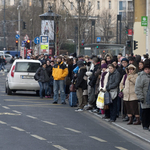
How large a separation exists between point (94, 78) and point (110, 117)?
1.83 metres

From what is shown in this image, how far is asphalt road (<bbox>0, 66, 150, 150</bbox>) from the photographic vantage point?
31.1ft

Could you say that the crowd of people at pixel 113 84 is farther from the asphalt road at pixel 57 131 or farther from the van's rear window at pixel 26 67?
the van's rear window at pixel 26 67

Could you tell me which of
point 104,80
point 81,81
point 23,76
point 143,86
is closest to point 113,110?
point 104,80

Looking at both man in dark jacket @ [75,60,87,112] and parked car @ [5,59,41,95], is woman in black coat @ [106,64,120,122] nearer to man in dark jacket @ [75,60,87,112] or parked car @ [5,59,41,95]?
man in dark jacket @ [75,60,87,112]

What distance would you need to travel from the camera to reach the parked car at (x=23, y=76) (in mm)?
20453

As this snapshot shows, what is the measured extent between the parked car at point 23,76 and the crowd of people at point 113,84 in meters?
2.44

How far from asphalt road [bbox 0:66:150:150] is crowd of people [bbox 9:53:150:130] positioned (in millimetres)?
596

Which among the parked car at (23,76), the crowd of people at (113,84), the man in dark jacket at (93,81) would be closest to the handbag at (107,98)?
the crowd of people at (113,84)

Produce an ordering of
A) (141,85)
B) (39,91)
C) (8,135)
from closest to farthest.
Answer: (8,135), (141,85), (39,91)

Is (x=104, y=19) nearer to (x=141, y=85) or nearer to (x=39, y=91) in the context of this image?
(x=39, y=91)

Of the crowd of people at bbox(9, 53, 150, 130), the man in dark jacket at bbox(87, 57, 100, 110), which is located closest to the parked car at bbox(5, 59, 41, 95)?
the crowd of people at bbox(9, 53, 150, 130)

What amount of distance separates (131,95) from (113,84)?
2.48 feet

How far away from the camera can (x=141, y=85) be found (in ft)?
37.7

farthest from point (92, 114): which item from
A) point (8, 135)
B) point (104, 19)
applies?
point (104, 19)
